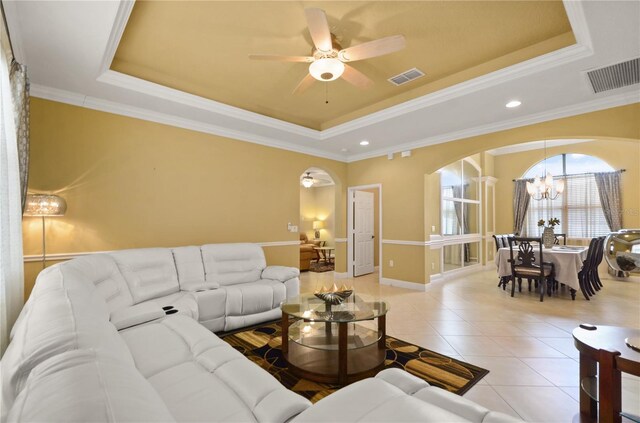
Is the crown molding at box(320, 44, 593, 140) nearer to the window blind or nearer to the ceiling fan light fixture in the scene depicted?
the ceiling fan light fixture

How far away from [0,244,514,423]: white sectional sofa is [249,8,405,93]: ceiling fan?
7.20 feet

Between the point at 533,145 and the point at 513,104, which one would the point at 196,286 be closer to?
the point at 513,104

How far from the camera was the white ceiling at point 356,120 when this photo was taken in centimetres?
213

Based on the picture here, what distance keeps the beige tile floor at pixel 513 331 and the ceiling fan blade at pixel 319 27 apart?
293 centimetres

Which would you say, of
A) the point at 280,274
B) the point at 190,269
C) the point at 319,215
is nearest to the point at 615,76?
the point at 280,274

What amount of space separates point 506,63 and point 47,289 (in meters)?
4.13

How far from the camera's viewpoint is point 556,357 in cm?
270

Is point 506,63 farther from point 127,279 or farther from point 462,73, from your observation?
point 127,279

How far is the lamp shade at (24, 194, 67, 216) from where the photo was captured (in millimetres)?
2822

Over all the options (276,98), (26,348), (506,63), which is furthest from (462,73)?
(26,348)

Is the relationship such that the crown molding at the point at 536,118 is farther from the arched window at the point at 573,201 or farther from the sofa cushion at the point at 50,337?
the sofa cushion at the point at 50,337

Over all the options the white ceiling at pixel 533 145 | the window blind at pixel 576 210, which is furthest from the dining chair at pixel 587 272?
the white ceiling at pixel 533 145

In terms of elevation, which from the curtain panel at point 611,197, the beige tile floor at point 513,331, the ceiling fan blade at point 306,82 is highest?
the ceiling fan blade at point 306,82

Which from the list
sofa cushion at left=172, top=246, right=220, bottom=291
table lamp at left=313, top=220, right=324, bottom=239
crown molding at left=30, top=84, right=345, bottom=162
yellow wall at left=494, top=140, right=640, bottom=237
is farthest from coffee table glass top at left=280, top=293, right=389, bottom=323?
table lamp at left=313, top=220, right=324, bottom=239
